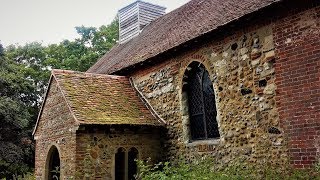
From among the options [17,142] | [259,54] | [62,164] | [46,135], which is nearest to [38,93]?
[17,142]

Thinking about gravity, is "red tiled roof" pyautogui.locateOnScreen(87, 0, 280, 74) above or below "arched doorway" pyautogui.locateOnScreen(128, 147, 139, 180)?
above

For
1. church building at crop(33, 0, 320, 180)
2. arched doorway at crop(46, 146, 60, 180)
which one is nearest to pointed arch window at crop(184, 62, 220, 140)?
church building at crop(33, 0, 320, 180)

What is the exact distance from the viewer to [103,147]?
1029 cm

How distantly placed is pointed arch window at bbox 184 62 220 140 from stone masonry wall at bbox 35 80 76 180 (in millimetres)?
3665

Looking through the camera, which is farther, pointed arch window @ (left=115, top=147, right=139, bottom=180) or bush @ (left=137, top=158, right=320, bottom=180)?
pointed arch window @ (left=115, top=147, right=139, bottom=180)

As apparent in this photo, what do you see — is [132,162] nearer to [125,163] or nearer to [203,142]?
[125,163]

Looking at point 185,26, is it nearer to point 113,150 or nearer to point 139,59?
point 139,59

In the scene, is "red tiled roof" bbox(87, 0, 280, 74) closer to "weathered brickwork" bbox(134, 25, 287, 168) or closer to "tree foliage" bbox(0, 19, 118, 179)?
"weathered brickwork" bbox(134, 25, 287, 168)

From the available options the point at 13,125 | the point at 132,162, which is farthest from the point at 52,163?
the point at 13,125

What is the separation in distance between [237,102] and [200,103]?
1805mm

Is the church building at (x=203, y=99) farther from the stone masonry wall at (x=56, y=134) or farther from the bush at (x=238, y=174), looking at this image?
the bush at (x=238, y=174)

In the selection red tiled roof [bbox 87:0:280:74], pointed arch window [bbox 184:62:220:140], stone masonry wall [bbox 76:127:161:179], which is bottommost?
stone masonry wall [bbox 76:127:161:179]

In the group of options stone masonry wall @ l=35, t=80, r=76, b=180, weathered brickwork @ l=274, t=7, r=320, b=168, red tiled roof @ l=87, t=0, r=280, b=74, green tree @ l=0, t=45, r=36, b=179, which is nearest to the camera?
weathered brickwork @ l=274, t=7, r=320, b=168

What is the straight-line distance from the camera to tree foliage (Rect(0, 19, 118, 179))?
2155 centimetres
